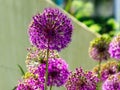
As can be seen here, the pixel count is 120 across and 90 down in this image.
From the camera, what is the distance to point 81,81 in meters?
1.85

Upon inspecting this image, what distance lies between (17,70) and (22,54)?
0.13 metres

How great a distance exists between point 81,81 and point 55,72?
9cm

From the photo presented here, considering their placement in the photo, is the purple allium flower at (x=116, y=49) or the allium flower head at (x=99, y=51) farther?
the allium flower head at (x=99, y=51)

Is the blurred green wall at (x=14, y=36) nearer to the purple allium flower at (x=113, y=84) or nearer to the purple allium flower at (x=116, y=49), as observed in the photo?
the purple allium flower at (x=116, y=49)

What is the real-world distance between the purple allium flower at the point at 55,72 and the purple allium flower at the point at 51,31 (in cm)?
11

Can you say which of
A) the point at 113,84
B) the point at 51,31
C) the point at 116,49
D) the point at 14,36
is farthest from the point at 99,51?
the point at 14,36

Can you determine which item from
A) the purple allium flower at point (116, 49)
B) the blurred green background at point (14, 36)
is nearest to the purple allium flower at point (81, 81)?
the purple allium flower at point (116, 49)

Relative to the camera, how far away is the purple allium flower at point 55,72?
185 centimetres

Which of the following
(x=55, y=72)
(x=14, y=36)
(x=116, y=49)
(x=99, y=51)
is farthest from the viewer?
(x=14, y=36)

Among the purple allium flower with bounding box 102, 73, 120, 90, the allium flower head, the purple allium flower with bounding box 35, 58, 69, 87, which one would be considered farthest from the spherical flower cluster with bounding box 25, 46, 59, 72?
the allium flower head

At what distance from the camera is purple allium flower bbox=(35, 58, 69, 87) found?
1.85 meters

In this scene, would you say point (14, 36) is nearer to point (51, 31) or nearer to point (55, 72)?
point (55, 72)

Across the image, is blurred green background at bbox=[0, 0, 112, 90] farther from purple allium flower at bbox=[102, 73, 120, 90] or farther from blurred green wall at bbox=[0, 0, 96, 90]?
purple allium flower at bbox=[102, 73, 120, 90]

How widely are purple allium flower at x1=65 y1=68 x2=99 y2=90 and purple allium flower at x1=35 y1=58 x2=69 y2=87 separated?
2cm
